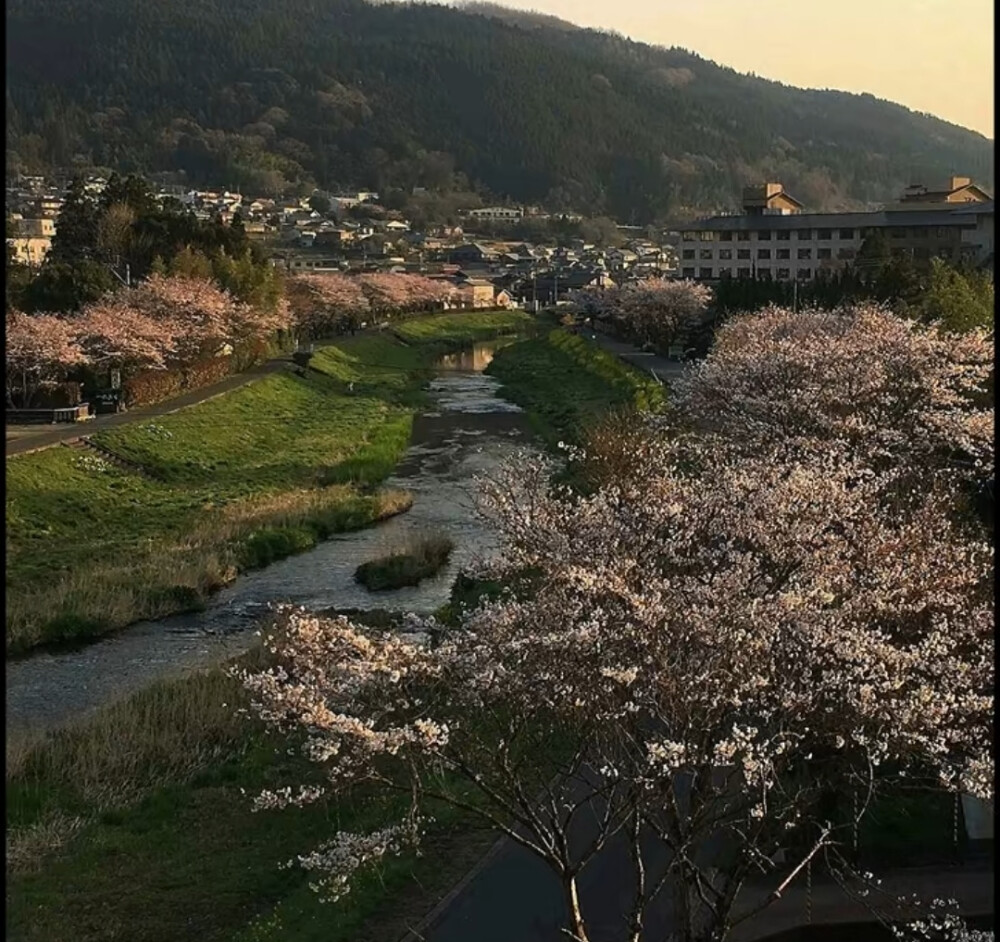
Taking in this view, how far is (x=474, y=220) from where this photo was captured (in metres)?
160

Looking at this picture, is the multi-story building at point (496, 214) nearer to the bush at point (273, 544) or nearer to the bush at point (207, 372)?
the bush at point (207, 372)

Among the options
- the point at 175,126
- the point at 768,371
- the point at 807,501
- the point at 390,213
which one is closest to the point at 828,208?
the point at 390,213

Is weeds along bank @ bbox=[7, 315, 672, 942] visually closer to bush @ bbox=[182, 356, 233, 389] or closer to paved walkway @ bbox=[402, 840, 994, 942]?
paved walkway @ bbox=[402, 840, 994, 942]

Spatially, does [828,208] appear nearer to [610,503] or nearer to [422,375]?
[422,375]

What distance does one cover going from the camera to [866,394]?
65.8 ft

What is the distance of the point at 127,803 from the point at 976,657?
893 cm

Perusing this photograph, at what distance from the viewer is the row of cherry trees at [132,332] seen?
110 feet

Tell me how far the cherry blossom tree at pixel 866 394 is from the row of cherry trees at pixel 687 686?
6.38 m

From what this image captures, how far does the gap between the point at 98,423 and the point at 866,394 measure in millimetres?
22365

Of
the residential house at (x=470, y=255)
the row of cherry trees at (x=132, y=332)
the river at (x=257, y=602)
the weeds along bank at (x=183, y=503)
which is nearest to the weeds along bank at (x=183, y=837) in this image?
the river at (x=257, y=602)

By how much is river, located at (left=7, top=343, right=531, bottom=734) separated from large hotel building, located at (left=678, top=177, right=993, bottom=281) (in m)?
35.8

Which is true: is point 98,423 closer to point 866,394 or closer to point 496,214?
point 866,394

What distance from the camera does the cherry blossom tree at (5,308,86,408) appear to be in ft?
108

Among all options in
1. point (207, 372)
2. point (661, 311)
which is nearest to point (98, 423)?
point (207, 372)
